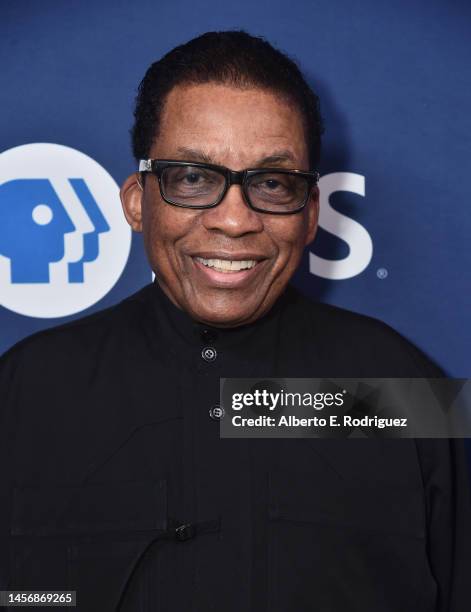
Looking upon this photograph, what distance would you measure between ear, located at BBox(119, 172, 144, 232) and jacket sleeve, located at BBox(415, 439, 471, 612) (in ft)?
1.88

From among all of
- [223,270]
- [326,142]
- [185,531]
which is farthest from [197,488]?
[326,142]

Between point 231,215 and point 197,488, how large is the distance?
40 cm

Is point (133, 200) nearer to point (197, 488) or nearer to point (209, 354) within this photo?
point (209, 354)

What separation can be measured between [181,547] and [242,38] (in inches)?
29.8

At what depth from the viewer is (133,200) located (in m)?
1.26

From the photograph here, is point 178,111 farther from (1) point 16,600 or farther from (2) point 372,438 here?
(1) point 16,600

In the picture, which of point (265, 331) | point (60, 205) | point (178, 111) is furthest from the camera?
point (60, 205)

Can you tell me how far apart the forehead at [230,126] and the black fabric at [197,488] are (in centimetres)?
26

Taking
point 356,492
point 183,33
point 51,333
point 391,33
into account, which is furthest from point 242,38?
point 356,492

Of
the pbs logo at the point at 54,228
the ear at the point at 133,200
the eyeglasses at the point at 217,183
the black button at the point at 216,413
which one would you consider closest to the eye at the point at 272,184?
the eyeglasses at the point at 217,183

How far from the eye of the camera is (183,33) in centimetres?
149

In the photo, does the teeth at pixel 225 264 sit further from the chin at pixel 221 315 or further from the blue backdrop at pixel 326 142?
the blue backdrop at pixel 326 142

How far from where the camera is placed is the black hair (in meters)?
1.15

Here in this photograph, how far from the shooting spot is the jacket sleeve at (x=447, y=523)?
1.30 meters
